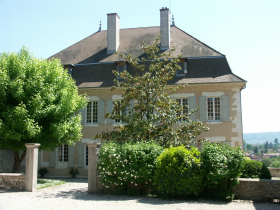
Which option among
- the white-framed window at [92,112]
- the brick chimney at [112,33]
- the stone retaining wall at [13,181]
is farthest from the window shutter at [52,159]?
the brick chimney at [112,33]

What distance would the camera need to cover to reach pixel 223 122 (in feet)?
55.8

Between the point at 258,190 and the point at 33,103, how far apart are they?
1002 cm

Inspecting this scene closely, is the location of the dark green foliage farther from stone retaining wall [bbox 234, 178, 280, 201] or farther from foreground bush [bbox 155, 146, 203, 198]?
foreground bush [bbox 155, 146, 203, 198]

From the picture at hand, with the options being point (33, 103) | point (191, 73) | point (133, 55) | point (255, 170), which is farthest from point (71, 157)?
point (255, 170)

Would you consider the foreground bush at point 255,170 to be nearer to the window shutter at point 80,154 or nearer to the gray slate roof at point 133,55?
the gray slate roof at point 133,55

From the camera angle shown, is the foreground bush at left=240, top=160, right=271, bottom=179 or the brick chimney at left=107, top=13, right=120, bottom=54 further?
the brick chimney at left=107, top=13, right=120, bottom=54

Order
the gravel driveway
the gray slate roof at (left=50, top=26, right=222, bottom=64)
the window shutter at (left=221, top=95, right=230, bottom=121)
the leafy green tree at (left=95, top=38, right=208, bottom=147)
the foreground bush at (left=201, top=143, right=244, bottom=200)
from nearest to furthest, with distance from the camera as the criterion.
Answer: the gravel driveway → the foreground bush at (left=201, top=143, right=244, bottom=200) → the leafy green tree at (left=95, top=38, right=208, bottom=147) → the window shutter at (left=221, top=95, right=230, bottom=121) → the gray slate roof at (left=50, top=26, right=222, bottom=64)

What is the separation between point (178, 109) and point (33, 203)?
6.58 m

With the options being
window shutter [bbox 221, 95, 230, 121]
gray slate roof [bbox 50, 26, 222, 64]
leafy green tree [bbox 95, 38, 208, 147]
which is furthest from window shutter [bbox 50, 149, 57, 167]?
window shutter [bbox 221, 95, 230, 121]

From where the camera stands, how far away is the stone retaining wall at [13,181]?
36.6 feet

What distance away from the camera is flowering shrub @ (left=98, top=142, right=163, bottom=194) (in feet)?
31.4

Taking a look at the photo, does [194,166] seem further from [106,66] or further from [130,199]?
[106,66]

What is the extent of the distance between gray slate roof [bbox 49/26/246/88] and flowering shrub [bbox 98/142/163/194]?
28.3 feet

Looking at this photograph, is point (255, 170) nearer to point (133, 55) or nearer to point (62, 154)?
point (133, 55)
